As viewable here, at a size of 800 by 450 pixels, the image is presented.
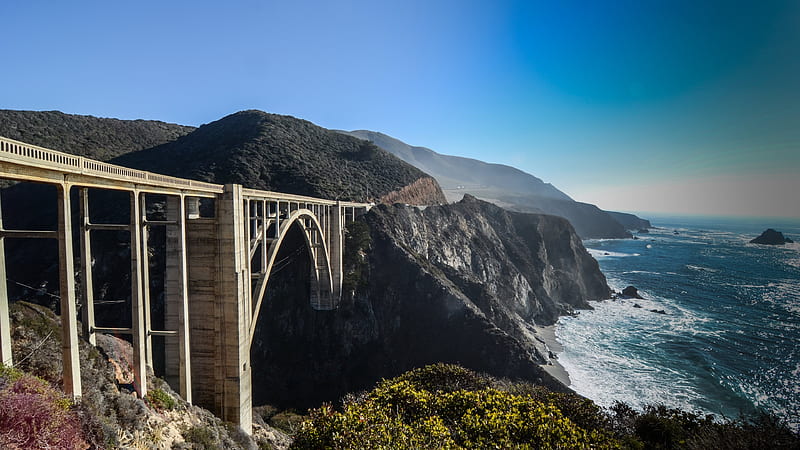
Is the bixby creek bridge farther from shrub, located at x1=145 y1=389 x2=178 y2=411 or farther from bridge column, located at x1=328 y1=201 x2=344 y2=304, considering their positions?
bridge column, located at x1=328 y1=201 x2=344 y2=304

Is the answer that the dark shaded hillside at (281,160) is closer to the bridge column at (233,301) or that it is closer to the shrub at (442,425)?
the bridge column at (233,301)

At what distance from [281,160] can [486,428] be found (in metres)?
49.0

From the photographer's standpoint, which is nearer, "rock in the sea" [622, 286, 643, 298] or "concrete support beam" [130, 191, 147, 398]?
"concrete support beam" [130, 191, 147, 398]

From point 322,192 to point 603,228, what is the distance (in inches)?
5187

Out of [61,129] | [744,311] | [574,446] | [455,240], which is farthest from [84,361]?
[744,311]

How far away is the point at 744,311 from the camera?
46.3m

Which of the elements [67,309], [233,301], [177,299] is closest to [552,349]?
[233,301]

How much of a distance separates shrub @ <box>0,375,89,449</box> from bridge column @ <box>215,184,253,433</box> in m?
6.87

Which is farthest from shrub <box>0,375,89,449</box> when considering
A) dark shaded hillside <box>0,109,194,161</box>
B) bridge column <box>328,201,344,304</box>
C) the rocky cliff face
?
dark shaded hillside <box>0,109,194,161</box>

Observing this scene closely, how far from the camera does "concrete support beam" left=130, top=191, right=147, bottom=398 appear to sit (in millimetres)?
9099

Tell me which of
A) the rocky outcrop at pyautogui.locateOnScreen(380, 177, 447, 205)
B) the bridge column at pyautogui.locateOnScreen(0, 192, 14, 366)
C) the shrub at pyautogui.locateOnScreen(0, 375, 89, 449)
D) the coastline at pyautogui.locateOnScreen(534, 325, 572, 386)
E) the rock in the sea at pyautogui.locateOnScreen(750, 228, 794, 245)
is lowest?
the coastline at pyautogui.locateOnScreen(534, 325, 572, 386)

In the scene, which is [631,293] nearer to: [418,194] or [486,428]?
[418,194]

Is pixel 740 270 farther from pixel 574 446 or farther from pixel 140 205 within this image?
pixel 140 205

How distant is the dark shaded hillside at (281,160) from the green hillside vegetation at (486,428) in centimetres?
3729
